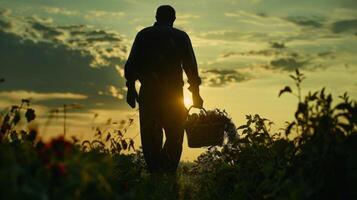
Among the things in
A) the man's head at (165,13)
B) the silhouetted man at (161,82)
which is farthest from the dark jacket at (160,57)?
the man's head at (165,13)

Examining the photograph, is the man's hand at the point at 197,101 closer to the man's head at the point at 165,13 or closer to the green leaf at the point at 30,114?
the man's head at the point at 165,13

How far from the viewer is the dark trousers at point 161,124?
10391mm

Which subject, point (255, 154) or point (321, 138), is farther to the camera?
point (255, 154)

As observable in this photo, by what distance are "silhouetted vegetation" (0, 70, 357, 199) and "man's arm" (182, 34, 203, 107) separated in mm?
1795

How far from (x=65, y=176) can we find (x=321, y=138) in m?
2.54

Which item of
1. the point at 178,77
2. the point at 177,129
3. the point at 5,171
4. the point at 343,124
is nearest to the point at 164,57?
the point at 178,77

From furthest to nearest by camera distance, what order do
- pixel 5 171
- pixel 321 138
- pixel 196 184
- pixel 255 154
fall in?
pixel 196 184 < pixel 255 154 < pixel 321 138 < pixel 5 171

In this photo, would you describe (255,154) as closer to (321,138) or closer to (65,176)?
(321,138)

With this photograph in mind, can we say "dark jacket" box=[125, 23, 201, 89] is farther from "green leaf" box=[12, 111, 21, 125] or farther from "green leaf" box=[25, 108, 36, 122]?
"green leaf" box=[12, 111, 21, 125]

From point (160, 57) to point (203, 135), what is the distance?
65.8 inches

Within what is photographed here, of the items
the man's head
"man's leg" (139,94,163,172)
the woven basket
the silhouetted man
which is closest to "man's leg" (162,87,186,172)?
the silhouetted man

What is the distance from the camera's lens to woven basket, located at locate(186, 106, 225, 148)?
10789mm

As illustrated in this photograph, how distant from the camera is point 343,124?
17.1 ft

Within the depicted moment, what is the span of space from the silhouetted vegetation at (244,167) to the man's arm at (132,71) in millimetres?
1512
